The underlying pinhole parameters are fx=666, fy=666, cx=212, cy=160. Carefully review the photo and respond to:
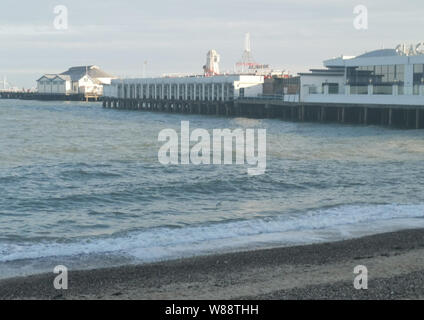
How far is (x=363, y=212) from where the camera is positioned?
59.8 ft

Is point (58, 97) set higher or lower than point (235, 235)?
higher

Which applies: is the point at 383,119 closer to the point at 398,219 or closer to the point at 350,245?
the point at 398,219

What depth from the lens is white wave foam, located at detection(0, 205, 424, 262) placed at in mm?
13789

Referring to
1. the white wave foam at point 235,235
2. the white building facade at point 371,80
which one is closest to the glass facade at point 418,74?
the white building facade at point 371,80

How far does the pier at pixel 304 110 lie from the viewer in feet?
168

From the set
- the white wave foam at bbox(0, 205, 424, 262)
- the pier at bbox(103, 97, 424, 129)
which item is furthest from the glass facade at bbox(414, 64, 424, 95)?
the white wave foam at bbox(0, 205, 424, 262)

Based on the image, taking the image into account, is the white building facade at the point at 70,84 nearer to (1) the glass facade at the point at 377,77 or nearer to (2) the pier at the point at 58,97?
(2) the pier at the point at 58,97

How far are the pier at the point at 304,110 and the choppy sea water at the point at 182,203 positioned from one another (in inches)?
598

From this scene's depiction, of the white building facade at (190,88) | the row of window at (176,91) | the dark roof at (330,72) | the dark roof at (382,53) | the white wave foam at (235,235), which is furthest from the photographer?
the row of window at (176,91)

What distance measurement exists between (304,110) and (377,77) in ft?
24.7

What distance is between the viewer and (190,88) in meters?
91.0

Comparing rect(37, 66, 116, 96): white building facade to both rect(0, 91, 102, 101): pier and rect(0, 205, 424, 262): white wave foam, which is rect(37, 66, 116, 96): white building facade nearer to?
rect(0, 91, 102, 101): pier

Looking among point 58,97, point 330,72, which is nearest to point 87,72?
point 58,97

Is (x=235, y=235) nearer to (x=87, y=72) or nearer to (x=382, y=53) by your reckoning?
(x=382, y=53)
